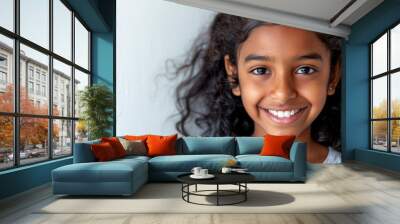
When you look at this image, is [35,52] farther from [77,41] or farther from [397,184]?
[397,184]

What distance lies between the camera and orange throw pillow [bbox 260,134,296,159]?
638 cm

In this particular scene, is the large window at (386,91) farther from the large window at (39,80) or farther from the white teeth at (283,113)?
the large window at (39,80)

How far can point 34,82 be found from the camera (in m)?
5.75

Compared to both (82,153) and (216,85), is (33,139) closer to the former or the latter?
(82,153)

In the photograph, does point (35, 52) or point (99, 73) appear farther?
point (99, 73)

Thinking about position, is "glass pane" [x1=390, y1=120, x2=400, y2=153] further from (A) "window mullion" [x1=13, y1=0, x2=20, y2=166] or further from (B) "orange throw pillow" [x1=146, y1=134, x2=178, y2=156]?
(A) "window mullion" [x1=13, y1=0, x2=20, y2=166]

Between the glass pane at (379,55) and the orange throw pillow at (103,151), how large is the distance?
6.13 metres

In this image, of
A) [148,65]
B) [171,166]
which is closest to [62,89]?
[148,65]

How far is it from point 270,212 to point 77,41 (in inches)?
218

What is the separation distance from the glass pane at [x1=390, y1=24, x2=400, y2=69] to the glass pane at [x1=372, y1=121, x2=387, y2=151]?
1291 millimetres

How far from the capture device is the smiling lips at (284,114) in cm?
843

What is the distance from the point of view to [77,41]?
7805 millimetres

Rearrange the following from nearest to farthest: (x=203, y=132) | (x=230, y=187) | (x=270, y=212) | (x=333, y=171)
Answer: (x=270, y=212) → (x=230, y=187) → (x=333, y=171) → (x=203, y=132)

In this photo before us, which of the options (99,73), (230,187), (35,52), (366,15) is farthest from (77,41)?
(366,15)
